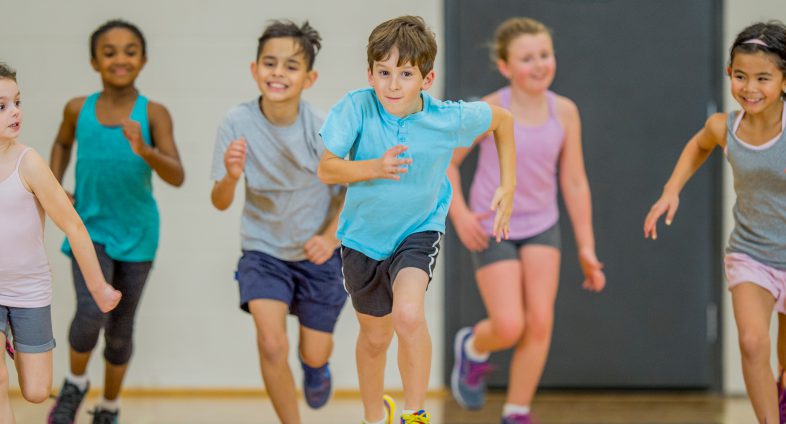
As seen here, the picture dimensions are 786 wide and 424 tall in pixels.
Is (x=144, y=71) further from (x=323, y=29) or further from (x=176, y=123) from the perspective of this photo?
(x=323, y=29)

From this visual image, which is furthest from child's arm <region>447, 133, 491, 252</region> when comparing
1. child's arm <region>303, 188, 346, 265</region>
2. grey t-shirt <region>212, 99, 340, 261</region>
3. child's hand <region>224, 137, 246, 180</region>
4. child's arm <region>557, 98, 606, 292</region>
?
child's hand <region>224, 137, 246, 180</region>

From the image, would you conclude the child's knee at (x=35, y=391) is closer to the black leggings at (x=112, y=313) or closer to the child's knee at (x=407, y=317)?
the black leggings at (x=112, y=313)

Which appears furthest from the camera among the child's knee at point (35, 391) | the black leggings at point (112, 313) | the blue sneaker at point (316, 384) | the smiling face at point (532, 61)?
the smiling face at point (532, 61)

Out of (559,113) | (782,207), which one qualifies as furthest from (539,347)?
(782,207)

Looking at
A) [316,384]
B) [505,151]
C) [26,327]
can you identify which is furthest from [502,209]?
[26,327]

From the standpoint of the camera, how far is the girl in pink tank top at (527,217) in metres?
4.95

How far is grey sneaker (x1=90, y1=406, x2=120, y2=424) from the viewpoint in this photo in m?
4.74

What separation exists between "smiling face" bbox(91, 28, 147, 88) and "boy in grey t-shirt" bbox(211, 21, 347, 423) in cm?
57

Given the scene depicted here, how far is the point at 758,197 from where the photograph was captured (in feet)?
13.2

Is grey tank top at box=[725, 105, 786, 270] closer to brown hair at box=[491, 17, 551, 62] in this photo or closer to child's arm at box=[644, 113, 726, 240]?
child's arm at box=[644, 113, 726, 240]

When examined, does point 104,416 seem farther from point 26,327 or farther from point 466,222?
point 466,222

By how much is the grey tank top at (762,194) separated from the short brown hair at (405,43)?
1250 millimetres

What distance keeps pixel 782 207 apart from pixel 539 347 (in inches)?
55.5

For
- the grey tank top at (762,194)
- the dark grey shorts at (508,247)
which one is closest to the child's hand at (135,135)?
the dark grey shorts at (508,247)
